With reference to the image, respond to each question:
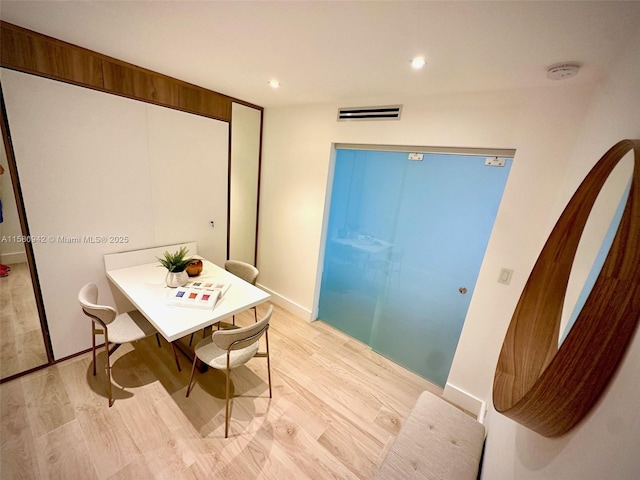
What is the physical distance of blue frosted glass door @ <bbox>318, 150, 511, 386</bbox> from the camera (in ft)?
6.43

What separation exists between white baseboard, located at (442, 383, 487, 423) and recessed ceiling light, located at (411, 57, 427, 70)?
8.01 ft

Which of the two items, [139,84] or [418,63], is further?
[139,84]

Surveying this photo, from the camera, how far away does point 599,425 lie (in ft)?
1.69

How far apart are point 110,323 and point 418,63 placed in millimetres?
2698

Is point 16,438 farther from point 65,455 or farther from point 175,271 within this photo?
point 175,271

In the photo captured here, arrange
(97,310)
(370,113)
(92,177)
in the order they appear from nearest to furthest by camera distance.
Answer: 1. (97,310)
2. (92,177)
3. (370,113)

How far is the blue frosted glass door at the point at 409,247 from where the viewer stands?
1960mm

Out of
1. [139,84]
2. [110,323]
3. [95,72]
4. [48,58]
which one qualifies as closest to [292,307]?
[110,323]

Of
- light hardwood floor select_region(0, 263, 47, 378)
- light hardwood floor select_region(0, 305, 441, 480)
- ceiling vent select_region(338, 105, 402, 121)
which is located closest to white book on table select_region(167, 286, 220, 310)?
light hardwood floor select_region(0, 305, 441, 480)

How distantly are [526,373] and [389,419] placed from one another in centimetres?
136

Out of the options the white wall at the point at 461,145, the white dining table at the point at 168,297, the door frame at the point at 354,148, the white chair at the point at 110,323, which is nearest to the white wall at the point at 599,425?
the white wall at the point at 461,145

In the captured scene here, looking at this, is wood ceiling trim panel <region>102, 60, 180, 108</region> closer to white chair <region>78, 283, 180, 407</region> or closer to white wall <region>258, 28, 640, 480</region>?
white wall <region>258, 28, 640, 480</region>

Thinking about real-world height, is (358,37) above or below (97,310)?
above

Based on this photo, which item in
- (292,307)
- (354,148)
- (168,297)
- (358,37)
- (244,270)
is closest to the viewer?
(358,37)
